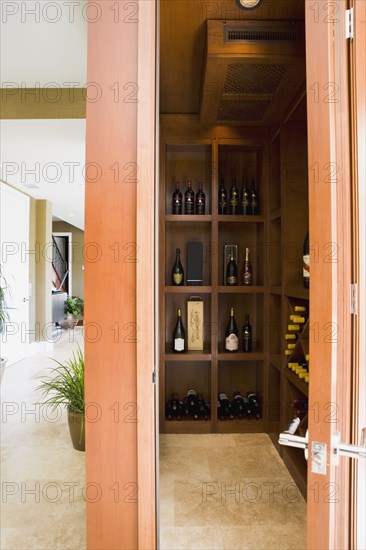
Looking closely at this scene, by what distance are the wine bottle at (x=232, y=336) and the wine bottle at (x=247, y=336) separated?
0.21 ft

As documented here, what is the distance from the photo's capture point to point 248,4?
169cm

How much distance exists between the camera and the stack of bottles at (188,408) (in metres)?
2.70

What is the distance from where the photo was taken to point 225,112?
241 cm

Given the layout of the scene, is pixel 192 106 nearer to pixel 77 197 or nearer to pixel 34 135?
pixel 34 135

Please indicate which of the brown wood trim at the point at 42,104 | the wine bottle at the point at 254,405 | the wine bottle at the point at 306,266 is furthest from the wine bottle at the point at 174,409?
→ the brown wood trim at the point at 42,104

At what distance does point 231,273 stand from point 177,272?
0.44 m

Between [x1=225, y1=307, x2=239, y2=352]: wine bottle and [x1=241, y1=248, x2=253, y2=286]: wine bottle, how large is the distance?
249 mm

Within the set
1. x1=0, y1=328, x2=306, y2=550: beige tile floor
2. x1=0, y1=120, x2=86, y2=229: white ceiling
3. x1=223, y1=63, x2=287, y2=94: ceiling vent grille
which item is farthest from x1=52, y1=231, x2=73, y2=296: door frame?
x1=223, y1=63, x2=287, y2=94: ceiling vent grille

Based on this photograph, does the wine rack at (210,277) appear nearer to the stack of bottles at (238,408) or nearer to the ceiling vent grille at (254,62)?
the stack of bottles at (238,408)

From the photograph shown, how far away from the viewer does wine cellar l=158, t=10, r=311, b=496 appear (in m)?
2.13

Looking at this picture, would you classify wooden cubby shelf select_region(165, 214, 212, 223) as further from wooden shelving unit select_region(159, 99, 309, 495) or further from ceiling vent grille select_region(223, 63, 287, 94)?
ceiling vent grille select_region(223, 63, 287, 94)

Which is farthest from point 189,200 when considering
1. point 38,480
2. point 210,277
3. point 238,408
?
point 38,480

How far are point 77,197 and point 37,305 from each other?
202cm

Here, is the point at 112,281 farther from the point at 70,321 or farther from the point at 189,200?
the point at 70,321
